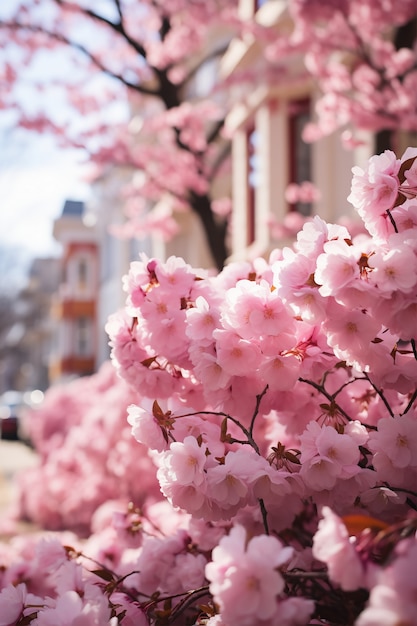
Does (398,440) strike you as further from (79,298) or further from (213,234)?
(79,298)

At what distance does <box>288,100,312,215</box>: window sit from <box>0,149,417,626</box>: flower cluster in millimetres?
8987

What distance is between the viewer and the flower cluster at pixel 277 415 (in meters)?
1.49

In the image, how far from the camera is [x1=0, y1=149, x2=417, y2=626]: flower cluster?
1.49 metres

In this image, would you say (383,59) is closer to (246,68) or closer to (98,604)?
(246,68)

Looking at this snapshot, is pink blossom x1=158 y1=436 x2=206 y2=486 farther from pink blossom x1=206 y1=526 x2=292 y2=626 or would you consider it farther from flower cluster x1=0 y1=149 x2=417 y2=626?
pink blossom x1=206 y1=526 x2=292 y2=626

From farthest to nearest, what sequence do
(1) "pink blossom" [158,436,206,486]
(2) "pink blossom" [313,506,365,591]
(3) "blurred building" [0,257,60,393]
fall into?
(3) "blurred building" [0,257,60,393] < (1) "pink blossom" [158,436,206,486] < (2) "pink blossom" [313,506,365,591]

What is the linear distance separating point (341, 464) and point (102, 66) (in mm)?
9276

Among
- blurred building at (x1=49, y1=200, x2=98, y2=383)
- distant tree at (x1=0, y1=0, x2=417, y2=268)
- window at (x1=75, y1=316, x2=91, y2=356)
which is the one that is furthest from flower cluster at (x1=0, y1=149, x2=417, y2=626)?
window at (x1=75, y1=316, x2=91, y2=356)

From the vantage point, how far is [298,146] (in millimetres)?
11547

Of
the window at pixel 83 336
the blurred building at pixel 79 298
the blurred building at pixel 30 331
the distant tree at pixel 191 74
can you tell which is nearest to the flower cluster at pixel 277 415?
the distant tree at pixel 191 74

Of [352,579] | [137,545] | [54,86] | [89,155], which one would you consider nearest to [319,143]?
[89,155]

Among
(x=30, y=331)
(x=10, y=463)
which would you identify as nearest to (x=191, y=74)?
(x=10, y=463)

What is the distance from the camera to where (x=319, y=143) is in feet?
34.8

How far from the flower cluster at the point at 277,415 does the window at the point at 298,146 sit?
899 centimetres
